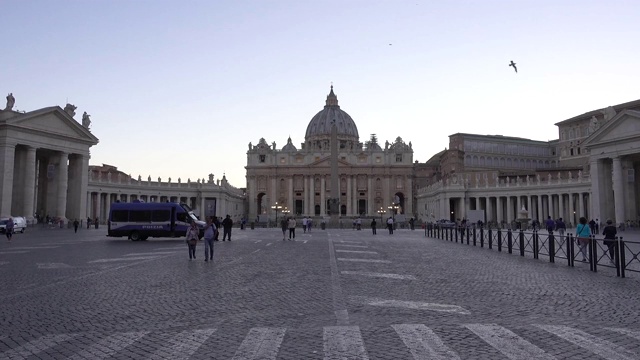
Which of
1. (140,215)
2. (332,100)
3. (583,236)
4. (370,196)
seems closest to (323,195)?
(370,196)

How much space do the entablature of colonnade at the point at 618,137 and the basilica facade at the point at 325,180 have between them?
2875 inches

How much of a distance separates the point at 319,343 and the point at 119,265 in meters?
11.2

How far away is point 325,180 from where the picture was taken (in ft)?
405

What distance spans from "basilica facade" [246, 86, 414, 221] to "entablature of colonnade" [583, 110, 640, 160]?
7302 centimetres

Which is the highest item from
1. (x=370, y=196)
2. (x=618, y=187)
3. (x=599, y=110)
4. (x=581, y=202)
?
(x=599, y=110)

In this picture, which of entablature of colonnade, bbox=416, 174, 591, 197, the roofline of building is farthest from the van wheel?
the roofline of building

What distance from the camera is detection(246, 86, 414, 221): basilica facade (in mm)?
123750

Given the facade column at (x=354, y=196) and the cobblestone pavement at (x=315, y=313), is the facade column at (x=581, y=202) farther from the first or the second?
the facade column at (x=354, y=196)

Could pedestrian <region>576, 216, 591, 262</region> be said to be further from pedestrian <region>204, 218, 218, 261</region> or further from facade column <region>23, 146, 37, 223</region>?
facade column <region>23, 146, 37, 223</region>

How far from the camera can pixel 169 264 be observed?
16.3 m

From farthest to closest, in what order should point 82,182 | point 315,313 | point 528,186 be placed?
point 528,186
point 82,182
point 315,313

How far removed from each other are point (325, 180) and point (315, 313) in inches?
4533

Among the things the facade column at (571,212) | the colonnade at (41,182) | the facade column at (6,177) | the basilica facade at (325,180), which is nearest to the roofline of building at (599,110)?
the facade column at (571,212)

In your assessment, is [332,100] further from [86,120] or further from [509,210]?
[86,120]
